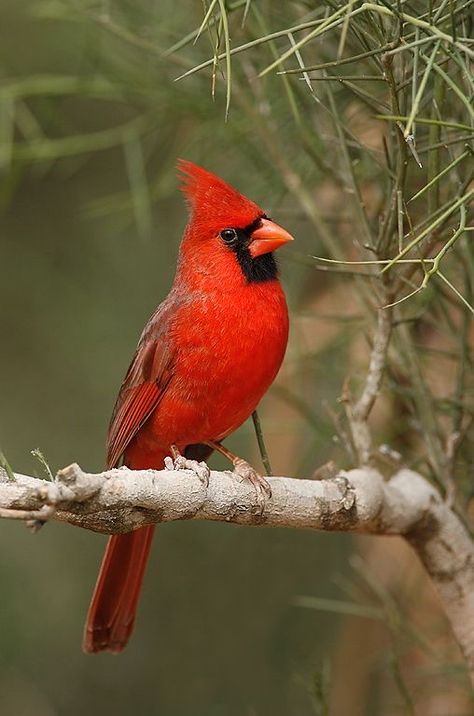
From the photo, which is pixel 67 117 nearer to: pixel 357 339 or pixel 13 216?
pixel 13 216

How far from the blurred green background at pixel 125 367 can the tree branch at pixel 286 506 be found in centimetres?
56

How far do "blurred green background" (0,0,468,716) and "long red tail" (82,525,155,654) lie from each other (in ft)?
1.66

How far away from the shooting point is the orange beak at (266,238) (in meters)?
2.39

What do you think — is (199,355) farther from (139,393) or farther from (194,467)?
(194,467)

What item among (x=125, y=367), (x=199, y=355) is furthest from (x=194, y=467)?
(x=125, y=367)

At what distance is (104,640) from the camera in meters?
2.41

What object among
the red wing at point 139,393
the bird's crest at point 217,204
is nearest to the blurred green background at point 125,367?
the bird's crest at point 217,204

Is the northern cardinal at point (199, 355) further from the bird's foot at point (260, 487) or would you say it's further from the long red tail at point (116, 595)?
the bird's foot at point (260, 487)

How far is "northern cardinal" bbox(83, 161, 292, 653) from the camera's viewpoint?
2.31 meters

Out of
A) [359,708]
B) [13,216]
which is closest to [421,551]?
[359,708]

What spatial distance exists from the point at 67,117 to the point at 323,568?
1.85m

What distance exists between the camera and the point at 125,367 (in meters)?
3.86

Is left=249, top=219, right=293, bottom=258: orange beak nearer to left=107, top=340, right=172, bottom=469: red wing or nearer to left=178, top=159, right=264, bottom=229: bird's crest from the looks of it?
left=178, top=159, right=264, bottom=229: bird's crest

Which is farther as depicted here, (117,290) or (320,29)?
(117,290)
